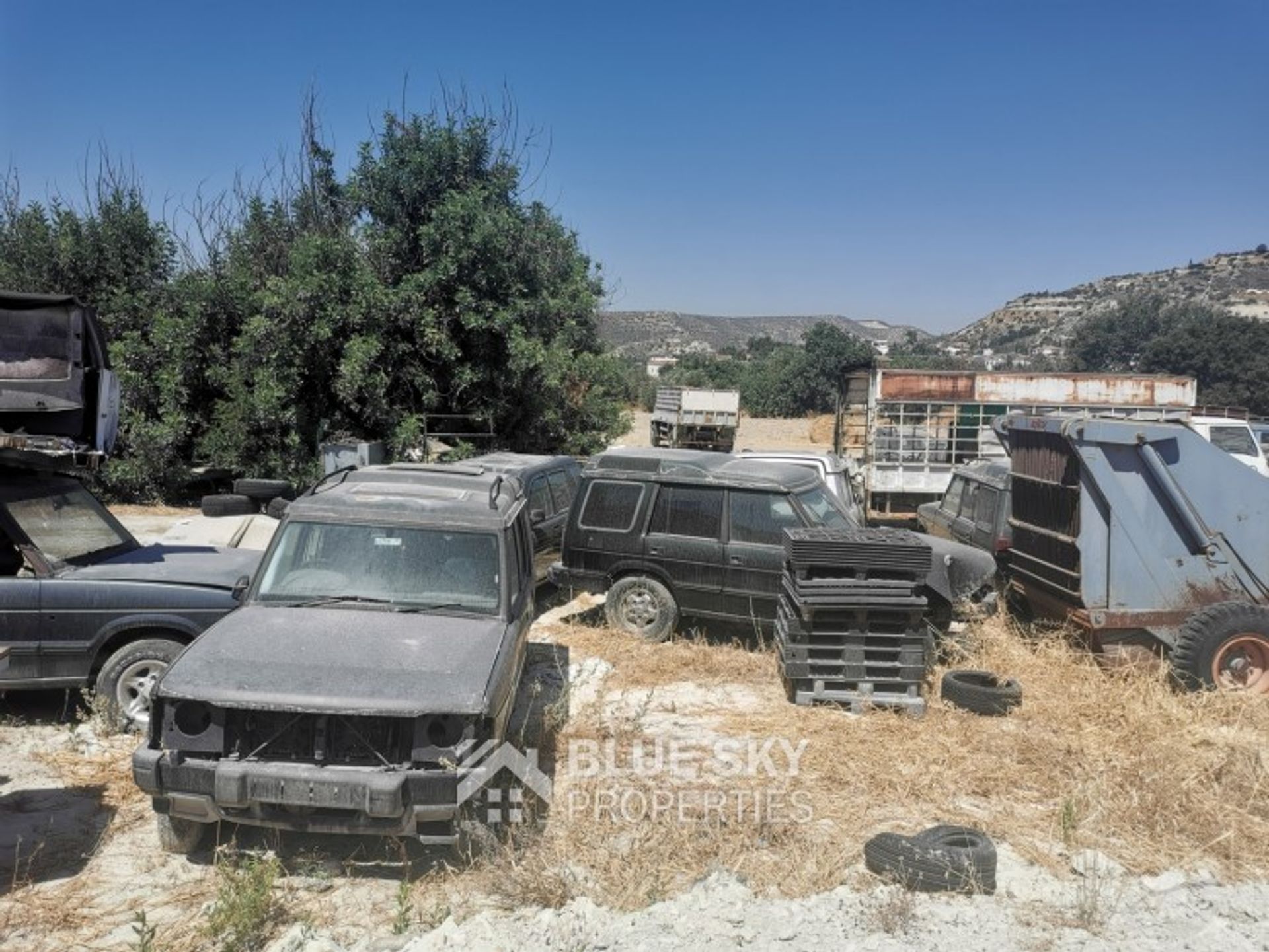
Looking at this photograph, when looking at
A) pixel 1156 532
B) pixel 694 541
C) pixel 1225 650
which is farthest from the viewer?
pixel 694 541

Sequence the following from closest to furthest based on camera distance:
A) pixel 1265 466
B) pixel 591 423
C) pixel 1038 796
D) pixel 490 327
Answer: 1. pixel 1038 796
2. pixel 1265 466
3. pixel 490 327
4. pixel 591 423

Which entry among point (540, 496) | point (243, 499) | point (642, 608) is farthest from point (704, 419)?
point (642, 608)

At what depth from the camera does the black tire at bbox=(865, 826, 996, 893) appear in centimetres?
443

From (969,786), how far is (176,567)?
18.4 feet

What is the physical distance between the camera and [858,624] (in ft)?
23.5

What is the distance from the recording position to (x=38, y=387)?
23.7 ft

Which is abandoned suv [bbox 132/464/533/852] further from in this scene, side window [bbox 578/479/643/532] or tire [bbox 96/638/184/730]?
side window [bbox 578/479/643/532]

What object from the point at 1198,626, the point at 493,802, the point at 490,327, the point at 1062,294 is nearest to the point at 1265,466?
the point at 1198,626

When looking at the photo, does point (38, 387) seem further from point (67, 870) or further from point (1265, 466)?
point (1265, 466)

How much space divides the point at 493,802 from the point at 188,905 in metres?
1.50

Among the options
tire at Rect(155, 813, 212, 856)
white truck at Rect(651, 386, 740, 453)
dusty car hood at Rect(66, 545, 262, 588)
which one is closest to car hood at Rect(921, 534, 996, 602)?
dusty car hood at Rect(66, 545, 262, 588)

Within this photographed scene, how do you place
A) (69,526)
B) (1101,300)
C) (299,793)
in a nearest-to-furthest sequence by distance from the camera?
(299,793) → (69,526) → (1101,300)

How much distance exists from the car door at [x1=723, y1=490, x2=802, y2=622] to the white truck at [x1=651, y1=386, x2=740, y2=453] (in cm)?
2188

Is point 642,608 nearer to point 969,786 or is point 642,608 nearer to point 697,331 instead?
point 969,786
